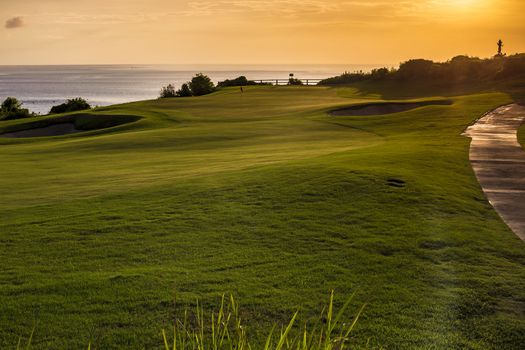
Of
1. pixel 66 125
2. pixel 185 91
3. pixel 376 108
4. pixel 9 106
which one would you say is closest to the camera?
pixel 376 108

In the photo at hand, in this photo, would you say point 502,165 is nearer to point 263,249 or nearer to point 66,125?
point 263,249

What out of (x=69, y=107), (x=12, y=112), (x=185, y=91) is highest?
(x=185, y=91)

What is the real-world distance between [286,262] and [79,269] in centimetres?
354

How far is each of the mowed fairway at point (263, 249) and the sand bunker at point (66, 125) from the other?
987 inches

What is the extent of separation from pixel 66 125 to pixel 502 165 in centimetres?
3684

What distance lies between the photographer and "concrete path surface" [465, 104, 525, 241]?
44.0 ft

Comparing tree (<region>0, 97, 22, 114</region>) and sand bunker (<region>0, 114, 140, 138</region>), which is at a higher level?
tree (<region>0, 97, 22, 114</region>)

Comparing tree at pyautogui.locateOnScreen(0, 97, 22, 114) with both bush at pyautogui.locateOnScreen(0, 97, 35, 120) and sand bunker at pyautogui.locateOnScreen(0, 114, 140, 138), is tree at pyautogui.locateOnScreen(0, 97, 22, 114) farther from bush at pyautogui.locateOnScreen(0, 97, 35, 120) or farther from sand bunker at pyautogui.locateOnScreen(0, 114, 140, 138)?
sand bunker at pyautogui.locateOnScreen(0, 114, 140, 138)

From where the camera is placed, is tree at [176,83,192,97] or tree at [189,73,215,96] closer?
tree at [189,73,215,96]

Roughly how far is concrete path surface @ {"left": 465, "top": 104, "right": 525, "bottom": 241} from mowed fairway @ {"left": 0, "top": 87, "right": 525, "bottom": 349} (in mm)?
374

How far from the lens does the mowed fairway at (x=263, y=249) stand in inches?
307

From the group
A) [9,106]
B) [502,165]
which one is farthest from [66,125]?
[502,165]

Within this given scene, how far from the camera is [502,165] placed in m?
18.9

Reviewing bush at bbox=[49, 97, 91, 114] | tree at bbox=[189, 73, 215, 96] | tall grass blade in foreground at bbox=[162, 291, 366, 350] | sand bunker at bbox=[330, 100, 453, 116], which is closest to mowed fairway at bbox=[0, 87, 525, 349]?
tall grass blade in foreground at bbox=[162, 291, 366, 350]
